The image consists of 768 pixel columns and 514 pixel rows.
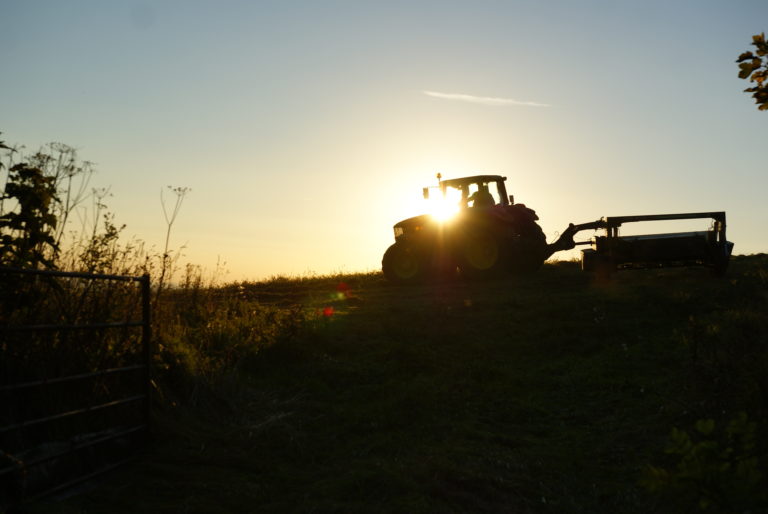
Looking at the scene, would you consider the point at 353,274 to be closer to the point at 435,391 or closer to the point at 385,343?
the point at 385,343

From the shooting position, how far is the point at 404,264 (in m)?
17.9

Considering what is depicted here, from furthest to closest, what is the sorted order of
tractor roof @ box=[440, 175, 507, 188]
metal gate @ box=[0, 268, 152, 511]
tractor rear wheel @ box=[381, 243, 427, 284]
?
1. tractor rear wheel @ box=[381, 243, 427, 284]
2. tractor roof @ box=[440, 175, 507, 188]
3. metal gate @ box=[0, 268, 152, 511]

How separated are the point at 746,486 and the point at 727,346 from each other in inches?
207

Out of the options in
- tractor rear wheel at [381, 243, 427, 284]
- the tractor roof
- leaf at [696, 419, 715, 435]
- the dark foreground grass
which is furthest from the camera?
tractor rear wheel at [381, 243, 427, 284]

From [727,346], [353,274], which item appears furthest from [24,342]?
[353,274]

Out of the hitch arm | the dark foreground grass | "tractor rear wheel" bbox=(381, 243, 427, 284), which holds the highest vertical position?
the hitch arm

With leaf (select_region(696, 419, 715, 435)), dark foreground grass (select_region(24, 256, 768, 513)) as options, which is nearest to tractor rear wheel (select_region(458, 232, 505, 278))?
dark foreground grass (select_region(24, 256, 768, 513))

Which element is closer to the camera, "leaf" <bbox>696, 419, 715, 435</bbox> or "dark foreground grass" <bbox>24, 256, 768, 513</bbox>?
"leaf" <bbox>696, 419, 715, 435</bbox>

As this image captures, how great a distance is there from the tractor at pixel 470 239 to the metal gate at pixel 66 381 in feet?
36.6

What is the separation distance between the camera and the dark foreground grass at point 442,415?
5.19m

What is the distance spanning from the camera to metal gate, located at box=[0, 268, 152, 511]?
4.75m

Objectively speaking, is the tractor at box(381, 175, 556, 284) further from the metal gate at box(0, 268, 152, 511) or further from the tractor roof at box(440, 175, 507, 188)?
the metal gate at box(0, 268, 152, 511)

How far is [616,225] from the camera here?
14.9 meters

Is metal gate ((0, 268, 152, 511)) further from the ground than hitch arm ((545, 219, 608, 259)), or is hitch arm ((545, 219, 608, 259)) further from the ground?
hitch arm ((545, 219, 608, 259))
